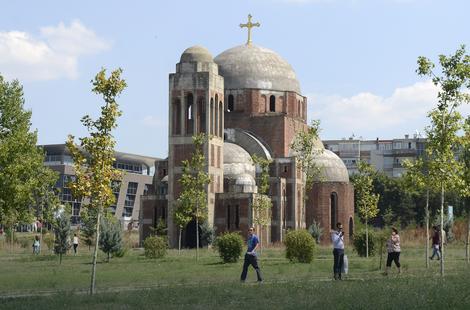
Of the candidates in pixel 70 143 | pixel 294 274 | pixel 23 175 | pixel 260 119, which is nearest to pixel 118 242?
pixel 23 175

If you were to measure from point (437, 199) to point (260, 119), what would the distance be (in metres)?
28.1

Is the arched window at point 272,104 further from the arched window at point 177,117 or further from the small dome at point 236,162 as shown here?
the arched window at point 177,117

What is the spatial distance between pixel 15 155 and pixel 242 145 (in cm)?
4034

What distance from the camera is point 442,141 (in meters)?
30.2

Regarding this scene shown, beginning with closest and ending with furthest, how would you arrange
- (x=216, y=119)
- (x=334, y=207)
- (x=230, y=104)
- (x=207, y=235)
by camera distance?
(x=207, y=235), (x=216, y=119), (x=334, y=207), (x=230, y=104)

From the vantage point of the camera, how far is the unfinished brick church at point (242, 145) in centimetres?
7206

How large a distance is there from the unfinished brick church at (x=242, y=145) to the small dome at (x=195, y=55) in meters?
0.08

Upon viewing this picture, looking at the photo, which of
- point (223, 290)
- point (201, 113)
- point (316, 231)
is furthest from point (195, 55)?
point (223, 290)

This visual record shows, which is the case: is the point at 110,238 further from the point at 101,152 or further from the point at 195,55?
the point at 195,55

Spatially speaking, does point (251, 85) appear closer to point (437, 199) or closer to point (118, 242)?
point (437, 199)

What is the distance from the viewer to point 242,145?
79.9 meters

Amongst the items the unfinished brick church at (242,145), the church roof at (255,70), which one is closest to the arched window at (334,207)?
the unfinished brick church at (242,145)

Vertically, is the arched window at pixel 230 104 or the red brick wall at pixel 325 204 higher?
→ the arched window at pixel 230 104

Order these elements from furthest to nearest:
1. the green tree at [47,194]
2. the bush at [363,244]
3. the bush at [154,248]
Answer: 1. the green tree at [47,194]
2. the bush at [154,248]
3. the bush at [363,244]
